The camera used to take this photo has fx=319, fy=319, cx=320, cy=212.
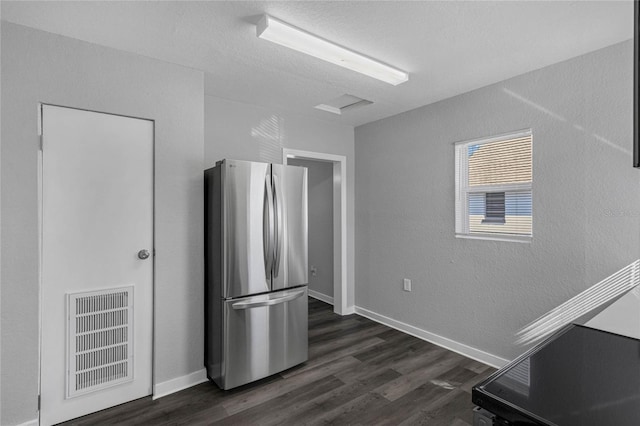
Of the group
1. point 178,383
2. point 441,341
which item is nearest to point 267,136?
point 178,383

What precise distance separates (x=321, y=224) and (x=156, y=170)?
9.63 feet

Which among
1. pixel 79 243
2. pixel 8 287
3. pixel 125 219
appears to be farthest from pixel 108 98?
pixel 8 287

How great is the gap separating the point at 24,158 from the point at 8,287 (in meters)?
0.80

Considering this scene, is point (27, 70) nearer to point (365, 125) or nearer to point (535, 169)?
point (365, 125)

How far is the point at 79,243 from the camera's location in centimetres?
220

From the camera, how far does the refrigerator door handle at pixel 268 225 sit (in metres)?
2.66

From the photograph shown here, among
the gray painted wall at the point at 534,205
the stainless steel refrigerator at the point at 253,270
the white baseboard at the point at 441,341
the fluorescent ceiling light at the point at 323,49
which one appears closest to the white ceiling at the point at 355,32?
the fluorescent ceiling light at the point at 323,49

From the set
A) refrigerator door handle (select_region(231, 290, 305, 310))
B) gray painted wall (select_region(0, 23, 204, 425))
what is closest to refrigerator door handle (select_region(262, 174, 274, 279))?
refrigerator door handle (select_region(231, 290, 305, 310))

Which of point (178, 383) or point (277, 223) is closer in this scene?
point (178, 383)

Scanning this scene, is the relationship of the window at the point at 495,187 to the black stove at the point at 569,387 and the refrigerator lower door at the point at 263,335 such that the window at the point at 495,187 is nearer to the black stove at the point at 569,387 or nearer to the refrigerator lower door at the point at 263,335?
the refrigerator lower door at the point at 263,335

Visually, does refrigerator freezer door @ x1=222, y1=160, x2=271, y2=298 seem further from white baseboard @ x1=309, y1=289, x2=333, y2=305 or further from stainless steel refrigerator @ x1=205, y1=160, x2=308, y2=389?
white baseboard @ x1=309, y1=289, x2=333, y2=305

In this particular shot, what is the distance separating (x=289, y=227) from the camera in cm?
282

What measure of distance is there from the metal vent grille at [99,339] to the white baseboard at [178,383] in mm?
227

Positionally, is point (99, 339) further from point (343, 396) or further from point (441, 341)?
point (441, 341)
